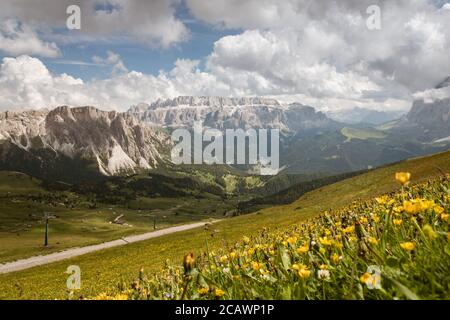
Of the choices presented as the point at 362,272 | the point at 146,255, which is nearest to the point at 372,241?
the point at 362,272

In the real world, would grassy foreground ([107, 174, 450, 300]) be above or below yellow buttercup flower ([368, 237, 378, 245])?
below

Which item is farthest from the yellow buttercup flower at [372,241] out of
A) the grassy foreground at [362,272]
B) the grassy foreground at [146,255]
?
the grassy foreground at [146,255]

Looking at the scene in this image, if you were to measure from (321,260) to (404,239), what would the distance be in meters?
0.94

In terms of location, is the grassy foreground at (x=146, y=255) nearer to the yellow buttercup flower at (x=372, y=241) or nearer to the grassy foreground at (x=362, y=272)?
the grassy foreground at (x=362, y=272)

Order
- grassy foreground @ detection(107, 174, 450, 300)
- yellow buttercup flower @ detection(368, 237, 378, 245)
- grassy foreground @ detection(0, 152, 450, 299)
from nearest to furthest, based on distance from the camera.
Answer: grassy foreground @ detection(107, 174, 450, 300) → yellow buttercup flower @ detection(368, 237, 378, 245) → grassy foreground @ detection(0, 152, 450, 299)

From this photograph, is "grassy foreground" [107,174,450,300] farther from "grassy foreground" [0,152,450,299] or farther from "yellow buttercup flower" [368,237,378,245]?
"grassy foreground" [0,152,450,299]

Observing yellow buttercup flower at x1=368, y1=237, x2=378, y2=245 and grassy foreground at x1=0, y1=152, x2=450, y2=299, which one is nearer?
yellow buttercup flower at x1=368, y1=237, x2=378, y2=245

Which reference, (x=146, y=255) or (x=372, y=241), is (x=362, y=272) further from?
(x=146, y=255)

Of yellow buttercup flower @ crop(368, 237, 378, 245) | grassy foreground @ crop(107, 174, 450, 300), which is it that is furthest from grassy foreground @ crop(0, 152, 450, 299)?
yellow buttercup flower @ crop(368, 237, 378, 245)
